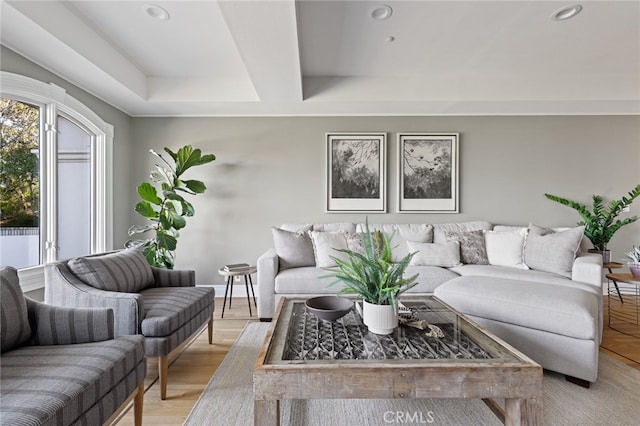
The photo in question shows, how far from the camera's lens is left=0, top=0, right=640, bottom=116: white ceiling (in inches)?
83.2

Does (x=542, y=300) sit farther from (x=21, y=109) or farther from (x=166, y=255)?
(x=21, y=109)

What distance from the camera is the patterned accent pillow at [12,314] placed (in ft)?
3.90

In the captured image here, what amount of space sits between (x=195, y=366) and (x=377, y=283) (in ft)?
4.84

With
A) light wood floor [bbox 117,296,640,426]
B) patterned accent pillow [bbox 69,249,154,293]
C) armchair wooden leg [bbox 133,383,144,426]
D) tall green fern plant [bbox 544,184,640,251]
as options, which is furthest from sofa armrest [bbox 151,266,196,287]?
tall green fern plant [bbox 544,184,640,251]

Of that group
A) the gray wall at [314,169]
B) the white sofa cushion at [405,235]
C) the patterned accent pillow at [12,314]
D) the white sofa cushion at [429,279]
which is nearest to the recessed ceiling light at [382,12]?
the gray wall at [314,169]

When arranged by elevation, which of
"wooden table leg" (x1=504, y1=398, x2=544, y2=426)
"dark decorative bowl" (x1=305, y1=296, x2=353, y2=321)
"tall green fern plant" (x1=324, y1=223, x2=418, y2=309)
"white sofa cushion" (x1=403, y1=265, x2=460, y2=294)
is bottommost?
"wooden table leg" (x1=504, y1=398, x2=544, y2=426)

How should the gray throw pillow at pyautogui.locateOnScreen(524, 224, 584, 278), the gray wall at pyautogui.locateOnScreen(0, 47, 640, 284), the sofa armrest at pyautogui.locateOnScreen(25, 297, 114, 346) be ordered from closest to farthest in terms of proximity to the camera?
the sofa armrest at pyautogui.locateOnScreen(25, 297, 114, 346)
the gray throw pillow at pyautogui.locateOnScreen(524, 224, 584, 278)
the gray wall at pyautogui.locateOnScreen(0, 47, 640, 284)

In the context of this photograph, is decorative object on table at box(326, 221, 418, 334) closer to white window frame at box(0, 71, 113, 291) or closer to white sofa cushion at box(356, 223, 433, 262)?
white sofa cushion at box(356, 223, 433, 262)

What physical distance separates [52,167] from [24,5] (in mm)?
1291

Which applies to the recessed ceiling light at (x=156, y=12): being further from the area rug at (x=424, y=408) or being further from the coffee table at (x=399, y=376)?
the area rug at (x=424, y=408)

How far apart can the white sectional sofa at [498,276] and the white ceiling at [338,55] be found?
1.51 meters

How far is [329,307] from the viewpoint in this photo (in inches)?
63.2

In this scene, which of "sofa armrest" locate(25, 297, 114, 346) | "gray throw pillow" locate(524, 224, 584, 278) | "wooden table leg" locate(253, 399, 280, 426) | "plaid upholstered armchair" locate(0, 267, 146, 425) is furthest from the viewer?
"gray throw pillow" locate(524, 224, 584, 278)

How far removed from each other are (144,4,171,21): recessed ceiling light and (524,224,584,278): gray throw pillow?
3.84 metres
